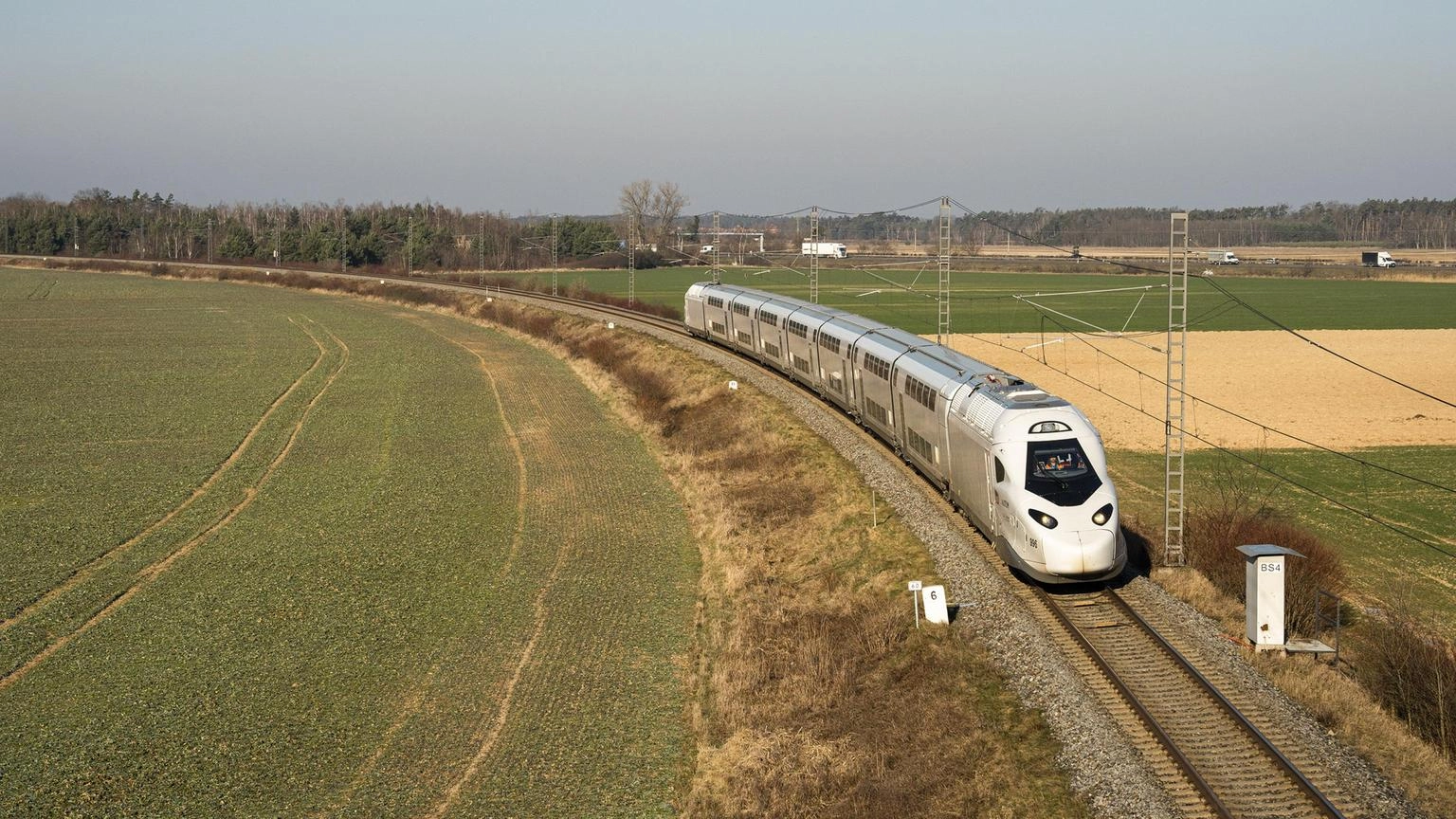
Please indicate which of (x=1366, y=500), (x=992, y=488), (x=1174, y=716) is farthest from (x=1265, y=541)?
(x=1366, y=500)

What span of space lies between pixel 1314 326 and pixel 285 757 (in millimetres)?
88888

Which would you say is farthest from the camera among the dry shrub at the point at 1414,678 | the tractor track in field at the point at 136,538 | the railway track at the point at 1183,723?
the tractor track in field at the point at 136,538

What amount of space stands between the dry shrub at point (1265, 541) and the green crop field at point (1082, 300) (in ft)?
141

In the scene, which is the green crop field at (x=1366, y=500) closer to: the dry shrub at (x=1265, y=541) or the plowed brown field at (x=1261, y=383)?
the dry shrub at (x=1265, y=541)

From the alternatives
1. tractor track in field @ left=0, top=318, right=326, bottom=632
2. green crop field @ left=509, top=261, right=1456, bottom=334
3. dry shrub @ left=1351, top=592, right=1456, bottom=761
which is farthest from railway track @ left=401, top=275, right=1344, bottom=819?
green crop field @ left=509, top=261, right=1456, bottom=334

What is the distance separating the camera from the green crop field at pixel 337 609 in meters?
19.9

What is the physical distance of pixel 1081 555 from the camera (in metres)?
21.6

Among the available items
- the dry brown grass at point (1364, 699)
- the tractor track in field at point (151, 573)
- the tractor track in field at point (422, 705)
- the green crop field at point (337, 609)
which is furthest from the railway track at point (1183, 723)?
the tractor track in field at point (151, 573)

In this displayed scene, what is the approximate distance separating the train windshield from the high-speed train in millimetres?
18

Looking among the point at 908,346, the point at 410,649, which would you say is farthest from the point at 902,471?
the point at 410,649

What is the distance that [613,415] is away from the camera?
55875 millimetres

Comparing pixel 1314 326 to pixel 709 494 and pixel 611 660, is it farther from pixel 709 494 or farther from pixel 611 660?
pixel 611 660

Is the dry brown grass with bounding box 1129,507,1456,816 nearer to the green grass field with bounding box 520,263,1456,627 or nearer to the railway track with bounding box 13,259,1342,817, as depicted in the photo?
the railway track with bounding box 13,259,1342,817

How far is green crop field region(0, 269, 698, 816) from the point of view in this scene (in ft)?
65.4
